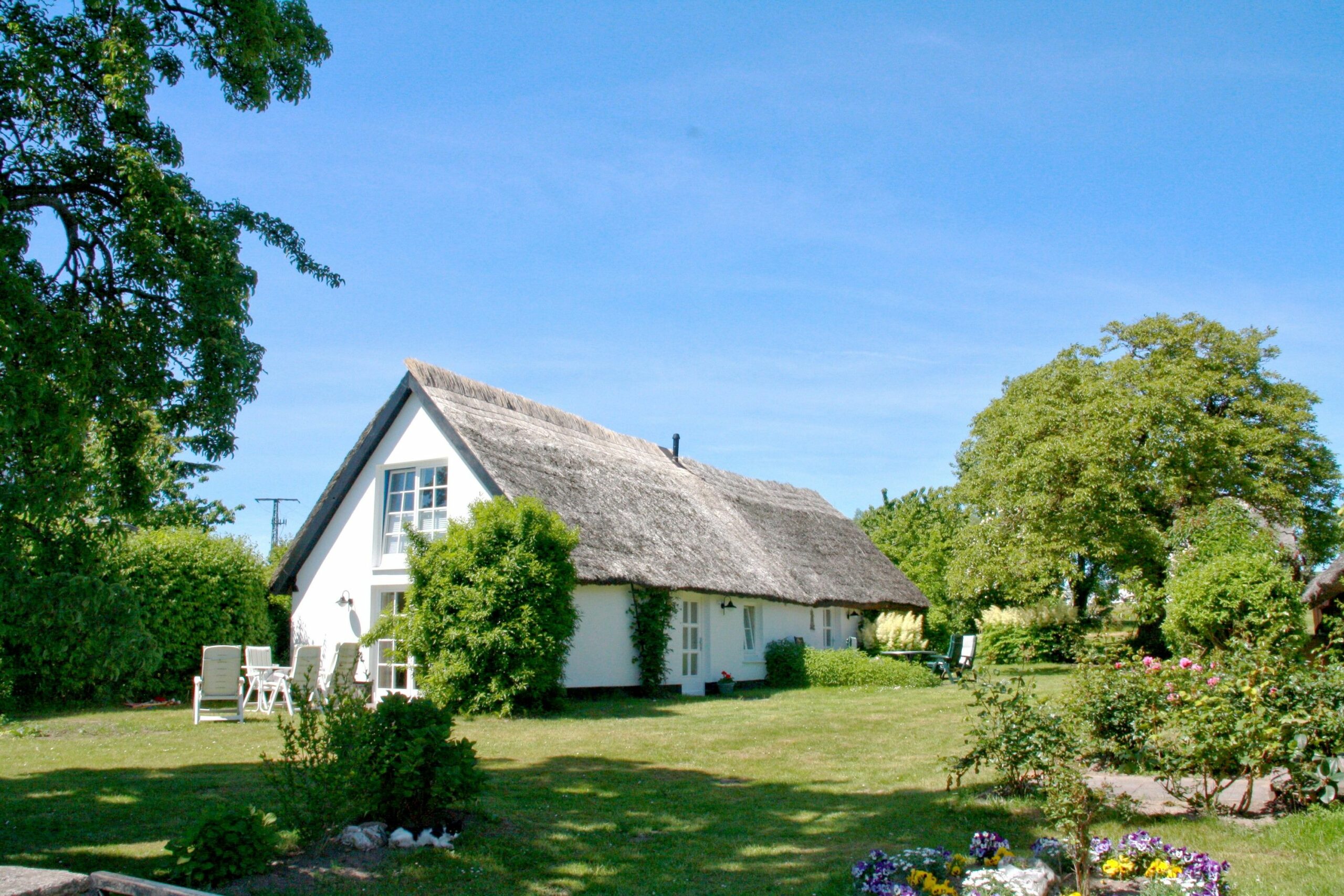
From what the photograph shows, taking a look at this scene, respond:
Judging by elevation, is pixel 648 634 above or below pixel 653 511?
below

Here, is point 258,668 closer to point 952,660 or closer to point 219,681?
point 219,681

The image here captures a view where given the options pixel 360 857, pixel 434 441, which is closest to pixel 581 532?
pixel 434 441

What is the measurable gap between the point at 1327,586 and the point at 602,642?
38.4 ft

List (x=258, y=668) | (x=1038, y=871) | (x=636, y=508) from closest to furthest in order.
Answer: (x=1038, y=871) < (x=258, y=668) < (x=636, y=508)

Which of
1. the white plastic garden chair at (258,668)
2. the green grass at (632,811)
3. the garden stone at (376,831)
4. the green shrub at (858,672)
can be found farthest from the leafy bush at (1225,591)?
the white plastic garden chair at (258,668)

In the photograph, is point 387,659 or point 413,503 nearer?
point 387,659

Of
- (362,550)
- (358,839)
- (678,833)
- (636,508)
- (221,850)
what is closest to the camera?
(221,850)

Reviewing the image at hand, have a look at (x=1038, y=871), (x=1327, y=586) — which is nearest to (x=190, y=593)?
(x=1038, y=871)

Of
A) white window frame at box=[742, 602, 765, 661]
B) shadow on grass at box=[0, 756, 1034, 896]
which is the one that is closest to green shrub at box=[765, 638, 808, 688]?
white window frame at box=[742, 602, 765, 661]

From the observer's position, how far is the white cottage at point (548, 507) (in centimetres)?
1709

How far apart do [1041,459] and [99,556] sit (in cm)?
2316

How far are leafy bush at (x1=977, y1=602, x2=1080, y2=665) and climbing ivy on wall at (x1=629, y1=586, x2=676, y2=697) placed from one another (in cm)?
1490

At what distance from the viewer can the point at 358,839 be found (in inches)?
238

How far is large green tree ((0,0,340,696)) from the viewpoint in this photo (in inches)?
254
